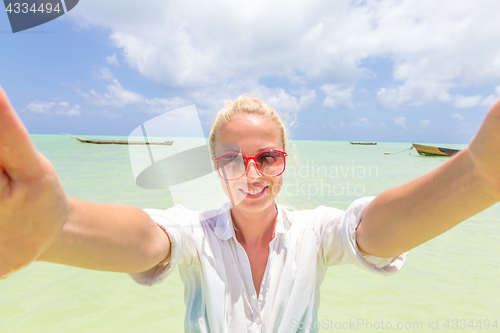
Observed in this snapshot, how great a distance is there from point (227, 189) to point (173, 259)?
0.55 meters

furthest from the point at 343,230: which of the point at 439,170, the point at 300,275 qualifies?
the point at 439,170

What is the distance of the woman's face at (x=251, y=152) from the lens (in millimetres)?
1583

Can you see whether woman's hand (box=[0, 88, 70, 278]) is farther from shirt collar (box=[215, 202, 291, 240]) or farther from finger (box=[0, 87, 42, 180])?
shirt collar (box=[215, 202, 291, 240])

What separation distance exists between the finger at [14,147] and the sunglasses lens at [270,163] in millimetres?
1143

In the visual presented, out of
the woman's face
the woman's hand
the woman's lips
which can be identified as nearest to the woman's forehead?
the woman's face

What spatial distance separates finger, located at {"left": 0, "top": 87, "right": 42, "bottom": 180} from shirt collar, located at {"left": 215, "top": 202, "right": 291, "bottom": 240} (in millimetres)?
1005

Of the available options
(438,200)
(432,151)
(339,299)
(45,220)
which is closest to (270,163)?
(438,200)

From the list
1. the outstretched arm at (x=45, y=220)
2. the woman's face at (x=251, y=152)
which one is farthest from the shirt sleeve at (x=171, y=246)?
the woman's face at (x=251, y=152)

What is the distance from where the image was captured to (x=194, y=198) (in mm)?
7328

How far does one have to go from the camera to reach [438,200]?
90cm

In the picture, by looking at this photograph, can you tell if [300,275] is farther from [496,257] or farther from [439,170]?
[496,257]

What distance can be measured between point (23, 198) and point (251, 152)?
1133 mm

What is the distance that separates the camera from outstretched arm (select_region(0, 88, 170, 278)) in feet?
1.92

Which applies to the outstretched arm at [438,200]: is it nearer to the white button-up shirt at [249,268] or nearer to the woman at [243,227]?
the woman at [243,227]
